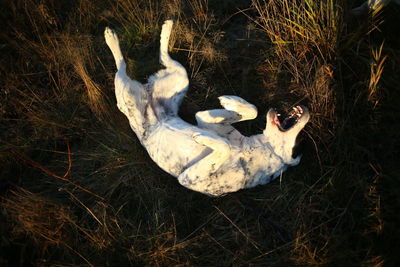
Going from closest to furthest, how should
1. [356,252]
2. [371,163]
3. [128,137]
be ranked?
1. [356,252]
2. [371,163]
3. [128,137]

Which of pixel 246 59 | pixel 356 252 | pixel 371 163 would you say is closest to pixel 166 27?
pixel 246 59

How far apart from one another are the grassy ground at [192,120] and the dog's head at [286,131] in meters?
0.16

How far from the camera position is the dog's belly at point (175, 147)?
2.79m

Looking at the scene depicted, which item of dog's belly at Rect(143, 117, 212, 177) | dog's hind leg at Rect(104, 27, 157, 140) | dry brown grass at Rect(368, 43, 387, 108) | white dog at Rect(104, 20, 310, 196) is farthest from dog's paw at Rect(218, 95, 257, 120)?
dry brown grass at Rect(368, 43, 387, 108)

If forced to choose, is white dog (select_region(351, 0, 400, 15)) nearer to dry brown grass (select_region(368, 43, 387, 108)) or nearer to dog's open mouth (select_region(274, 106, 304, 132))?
dry brown grass (select_region(368, 43, 387, 108))

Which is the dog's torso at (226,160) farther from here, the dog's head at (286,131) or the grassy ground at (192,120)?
the grassy ground at (192,120)

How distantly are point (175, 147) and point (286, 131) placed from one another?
1007 mm

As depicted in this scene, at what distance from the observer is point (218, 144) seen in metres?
2.58

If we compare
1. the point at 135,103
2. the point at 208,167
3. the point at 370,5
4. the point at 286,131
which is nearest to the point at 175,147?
the point at 208,167

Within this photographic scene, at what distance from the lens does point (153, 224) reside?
10.3ft

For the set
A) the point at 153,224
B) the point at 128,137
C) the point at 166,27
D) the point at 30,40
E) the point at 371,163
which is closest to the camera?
the point at 371,163

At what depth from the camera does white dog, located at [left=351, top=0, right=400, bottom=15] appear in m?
2.88

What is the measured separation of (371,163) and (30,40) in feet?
13.5

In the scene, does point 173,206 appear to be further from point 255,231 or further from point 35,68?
point 35,68
